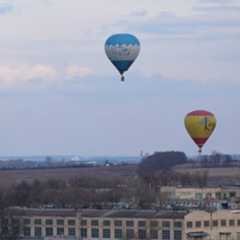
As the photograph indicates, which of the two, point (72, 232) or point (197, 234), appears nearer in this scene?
point (197, 234)

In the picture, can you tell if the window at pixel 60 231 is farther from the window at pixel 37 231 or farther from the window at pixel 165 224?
Answer: the window at pixel 165 224

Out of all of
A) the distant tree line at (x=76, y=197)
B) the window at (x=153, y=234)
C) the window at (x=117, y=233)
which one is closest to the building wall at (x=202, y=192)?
the distant tree line at (x=76, y=197)

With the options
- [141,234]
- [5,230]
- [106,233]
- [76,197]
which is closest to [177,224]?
[141,234]

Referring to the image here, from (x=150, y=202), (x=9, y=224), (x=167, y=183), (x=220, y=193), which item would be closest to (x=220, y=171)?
A: (x=167, y=183)

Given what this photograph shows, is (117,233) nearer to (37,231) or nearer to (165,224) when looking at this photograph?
(165,224)

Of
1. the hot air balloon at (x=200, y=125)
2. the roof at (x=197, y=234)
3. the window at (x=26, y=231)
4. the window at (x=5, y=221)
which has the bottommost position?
the window at (x=26, y=231)

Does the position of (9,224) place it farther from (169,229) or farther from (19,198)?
(19,198)

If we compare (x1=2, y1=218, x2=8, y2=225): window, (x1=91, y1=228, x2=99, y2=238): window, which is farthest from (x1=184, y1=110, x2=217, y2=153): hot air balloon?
(x1=2, y1=218, x2=8, y2=225): window
